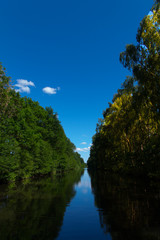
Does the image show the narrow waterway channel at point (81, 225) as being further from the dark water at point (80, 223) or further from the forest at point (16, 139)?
the forest at point (16, 139)

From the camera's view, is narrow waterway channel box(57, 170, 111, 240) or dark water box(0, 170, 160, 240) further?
narrow waterway channel box(57, 170, 111, 240)

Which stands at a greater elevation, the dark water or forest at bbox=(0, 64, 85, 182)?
forest at bbox=(0, 64, 85, 182)

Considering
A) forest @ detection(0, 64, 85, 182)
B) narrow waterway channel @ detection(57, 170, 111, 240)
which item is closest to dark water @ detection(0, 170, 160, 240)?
narrow waterway channel @ detection(57, 170, 111, 240)

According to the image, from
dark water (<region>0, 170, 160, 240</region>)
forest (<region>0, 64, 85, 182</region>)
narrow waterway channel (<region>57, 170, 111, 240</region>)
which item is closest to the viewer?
dark water (<region>0, 170, 160, 240</region>)

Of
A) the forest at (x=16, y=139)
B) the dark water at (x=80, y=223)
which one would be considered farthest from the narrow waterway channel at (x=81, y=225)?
the forest at (x=16, y=139)

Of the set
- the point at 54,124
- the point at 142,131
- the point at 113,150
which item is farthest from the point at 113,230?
the point at 54,124

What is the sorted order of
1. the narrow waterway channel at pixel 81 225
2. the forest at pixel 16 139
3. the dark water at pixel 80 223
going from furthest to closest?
the forest at pixel 16 139 < the narrow waterway channel at pixel 81 225 < the dark water at pixel 80 223

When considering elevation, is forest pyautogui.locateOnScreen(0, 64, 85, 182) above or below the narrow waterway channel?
above

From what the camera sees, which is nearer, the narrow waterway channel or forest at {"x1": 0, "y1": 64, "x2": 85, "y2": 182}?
the narrow waterway channel

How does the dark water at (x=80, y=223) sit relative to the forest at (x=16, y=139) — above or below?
below

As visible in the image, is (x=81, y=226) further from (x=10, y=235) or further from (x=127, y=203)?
(x=127, y=203)

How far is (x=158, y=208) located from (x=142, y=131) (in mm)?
19127

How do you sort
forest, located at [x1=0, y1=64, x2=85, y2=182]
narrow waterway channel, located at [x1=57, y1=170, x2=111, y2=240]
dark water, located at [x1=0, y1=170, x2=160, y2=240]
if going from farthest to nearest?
1. forest, located at [x1=0, y1=64, x2=85, y2=182]
2. narrow waterway channel, located at [x1=57, y1=170, x2=111, y2=240]
3. dark water, located at [x1=0, y1=170, x2=160, y2=240]

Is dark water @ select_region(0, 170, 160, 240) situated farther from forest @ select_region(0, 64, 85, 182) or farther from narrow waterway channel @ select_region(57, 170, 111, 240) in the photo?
forest @ select_region(0, 64, 85, 182)
